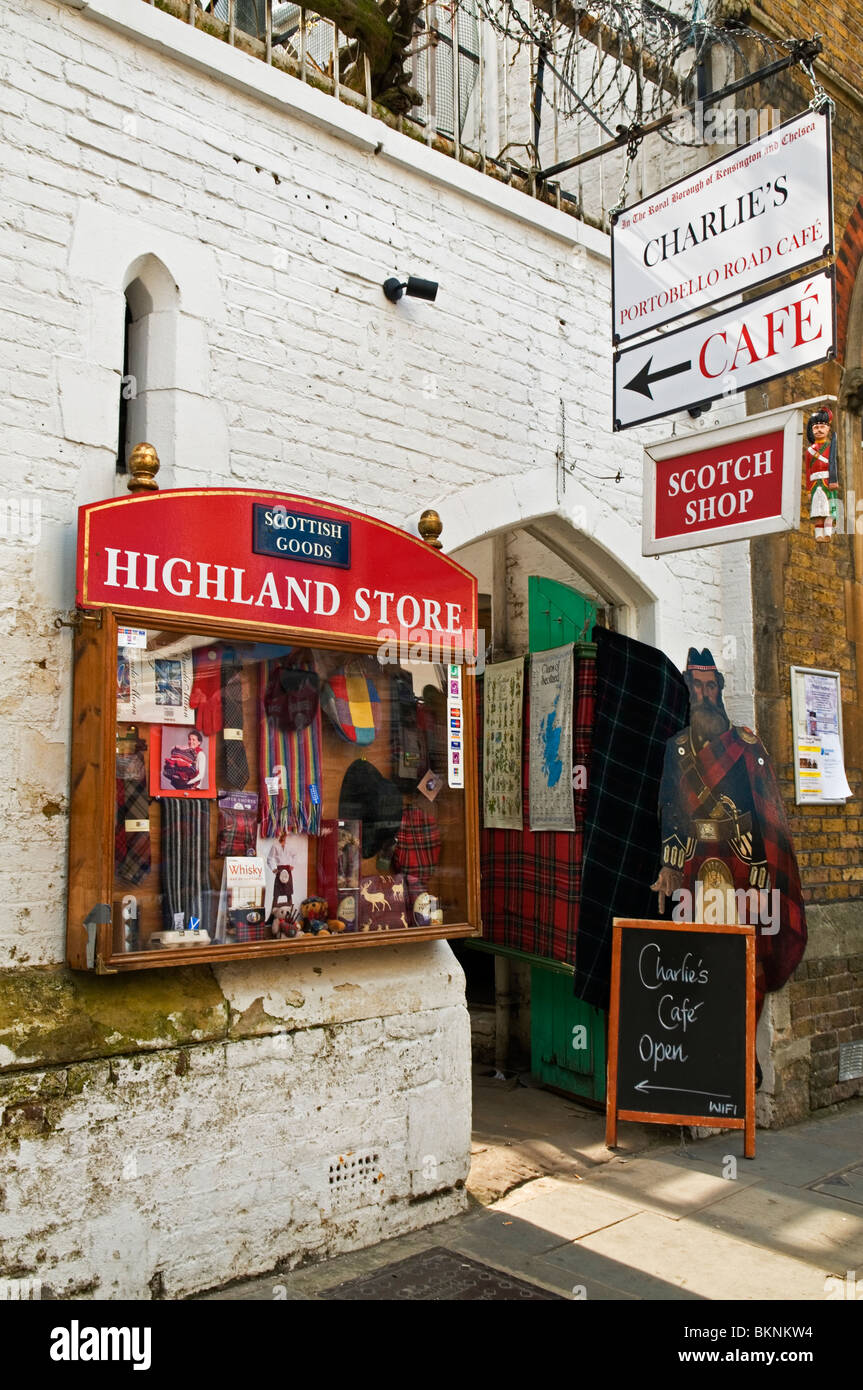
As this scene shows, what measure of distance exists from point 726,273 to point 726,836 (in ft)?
9.92

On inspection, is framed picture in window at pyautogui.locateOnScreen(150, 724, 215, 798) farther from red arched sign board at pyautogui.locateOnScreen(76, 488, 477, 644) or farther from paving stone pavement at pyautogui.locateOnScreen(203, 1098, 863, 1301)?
paving stone pavement at pyautogui.locateOnScreen(203, 1098, 863, 1301)

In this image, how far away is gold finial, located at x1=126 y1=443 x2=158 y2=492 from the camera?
3.92 m

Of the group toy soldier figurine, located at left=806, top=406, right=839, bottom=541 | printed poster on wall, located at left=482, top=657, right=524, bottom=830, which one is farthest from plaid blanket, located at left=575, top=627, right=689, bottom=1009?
toy soldier figurine, located at left=806, top=406, right=839, bottom=541

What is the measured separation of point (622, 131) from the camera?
620 cm

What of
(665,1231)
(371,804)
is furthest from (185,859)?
(665,1231)

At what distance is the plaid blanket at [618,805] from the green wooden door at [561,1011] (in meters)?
0.27

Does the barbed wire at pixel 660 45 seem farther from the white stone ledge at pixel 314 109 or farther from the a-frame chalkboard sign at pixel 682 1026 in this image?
the a-frame chalkboard sign at pixel 682 1026

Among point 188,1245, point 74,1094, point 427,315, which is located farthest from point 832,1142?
point 427,315

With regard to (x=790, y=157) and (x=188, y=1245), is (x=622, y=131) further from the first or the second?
(x=188, y=1245)

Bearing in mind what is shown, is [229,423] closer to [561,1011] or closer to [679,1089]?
[679,1089]

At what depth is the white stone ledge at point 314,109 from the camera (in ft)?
13.9

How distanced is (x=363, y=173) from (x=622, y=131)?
1934 mm

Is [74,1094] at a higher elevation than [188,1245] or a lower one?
higher

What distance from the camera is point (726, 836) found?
637 centimetres
